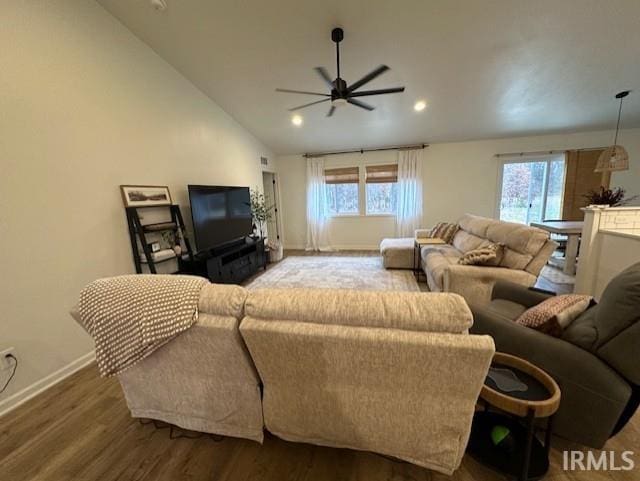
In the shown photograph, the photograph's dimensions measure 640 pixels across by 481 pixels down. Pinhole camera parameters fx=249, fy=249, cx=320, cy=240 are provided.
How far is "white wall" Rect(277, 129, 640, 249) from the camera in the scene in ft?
15.5

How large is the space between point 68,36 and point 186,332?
2757 millimetres

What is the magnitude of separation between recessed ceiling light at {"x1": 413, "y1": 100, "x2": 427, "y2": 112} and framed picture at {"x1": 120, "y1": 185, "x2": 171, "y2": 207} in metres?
3.71

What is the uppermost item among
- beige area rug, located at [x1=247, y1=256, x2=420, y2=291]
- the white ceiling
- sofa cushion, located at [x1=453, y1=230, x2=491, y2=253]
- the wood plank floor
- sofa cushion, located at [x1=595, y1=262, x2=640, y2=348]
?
the white ceiling

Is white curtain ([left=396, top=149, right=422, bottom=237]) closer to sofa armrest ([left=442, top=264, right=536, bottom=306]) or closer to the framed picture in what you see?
sofa armrest ([left=442, top=264, right=536, bottom=306])

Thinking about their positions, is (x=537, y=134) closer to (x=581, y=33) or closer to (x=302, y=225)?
(x=581, y=33)

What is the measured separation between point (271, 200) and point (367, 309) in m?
5.54

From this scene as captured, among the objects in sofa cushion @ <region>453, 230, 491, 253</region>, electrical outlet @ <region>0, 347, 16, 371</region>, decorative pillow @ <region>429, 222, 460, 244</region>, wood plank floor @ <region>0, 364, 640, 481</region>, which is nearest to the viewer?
wood plank floor @ <region>0, 364, 640, 481</region>

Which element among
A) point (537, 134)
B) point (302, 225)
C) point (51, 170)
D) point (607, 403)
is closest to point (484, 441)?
point (607, 403)

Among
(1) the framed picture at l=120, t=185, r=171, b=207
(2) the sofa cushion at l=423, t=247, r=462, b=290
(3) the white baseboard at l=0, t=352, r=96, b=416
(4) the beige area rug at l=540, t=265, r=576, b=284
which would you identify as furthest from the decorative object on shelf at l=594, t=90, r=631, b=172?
(3) the white baseboard at l=0, t=352, r=96, b=416

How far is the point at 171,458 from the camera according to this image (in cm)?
131

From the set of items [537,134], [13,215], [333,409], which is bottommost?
[333,409]

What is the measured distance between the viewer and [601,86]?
327 centimetres

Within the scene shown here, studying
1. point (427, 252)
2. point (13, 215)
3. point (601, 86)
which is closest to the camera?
point (13, 215)

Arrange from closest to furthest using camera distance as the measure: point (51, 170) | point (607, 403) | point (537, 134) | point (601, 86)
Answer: point (607, 403) < point (51, 170) < point (601, 86) < point (537, 134)
